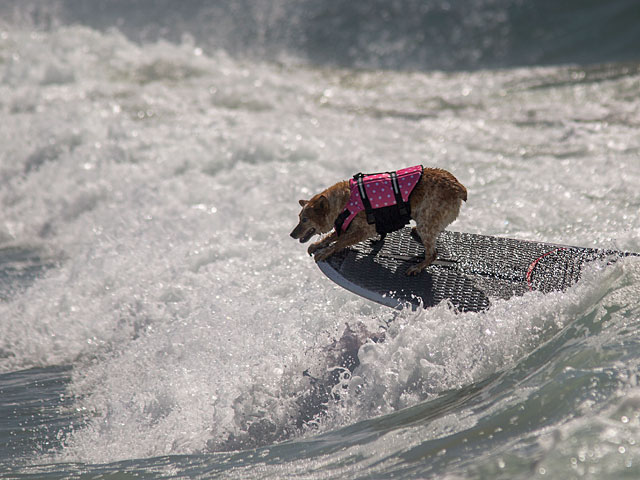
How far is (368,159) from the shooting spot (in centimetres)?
849

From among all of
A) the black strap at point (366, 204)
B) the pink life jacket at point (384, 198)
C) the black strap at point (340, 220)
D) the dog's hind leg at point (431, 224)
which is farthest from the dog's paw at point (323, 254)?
the dog's hind leg at point (431, 224)

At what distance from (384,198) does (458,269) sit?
757mm

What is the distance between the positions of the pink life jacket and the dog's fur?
0.04 m

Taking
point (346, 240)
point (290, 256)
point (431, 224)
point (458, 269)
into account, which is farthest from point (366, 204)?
point (290, 256)

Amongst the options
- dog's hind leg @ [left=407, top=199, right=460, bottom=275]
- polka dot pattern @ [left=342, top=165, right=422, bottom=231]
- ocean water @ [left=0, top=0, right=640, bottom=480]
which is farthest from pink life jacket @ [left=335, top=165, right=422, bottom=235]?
ocean water @ [left=0, top=0, right=640, bottom=480]

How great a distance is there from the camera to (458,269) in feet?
15.0

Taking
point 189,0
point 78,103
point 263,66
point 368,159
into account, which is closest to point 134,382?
point 368,159

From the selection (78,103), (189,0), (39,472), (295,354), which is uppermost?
(189,0)

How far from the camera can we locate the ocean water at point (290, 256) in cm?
357

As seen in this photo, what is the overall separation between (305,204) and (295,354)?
1.03 meters

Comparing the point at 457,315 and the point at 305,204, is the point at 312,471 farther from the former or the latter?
the point at 305,204

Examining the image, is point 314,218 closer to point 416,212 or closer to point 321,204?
point 321,204

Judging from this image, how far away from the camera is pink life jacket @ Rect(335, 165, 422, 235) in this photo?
14.2ft

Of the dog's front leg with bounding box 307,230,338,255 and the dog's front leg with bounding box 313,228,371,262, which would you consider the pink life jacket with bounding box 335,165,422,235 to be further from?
the dog's front leg with bounding box 307,230,338,255
